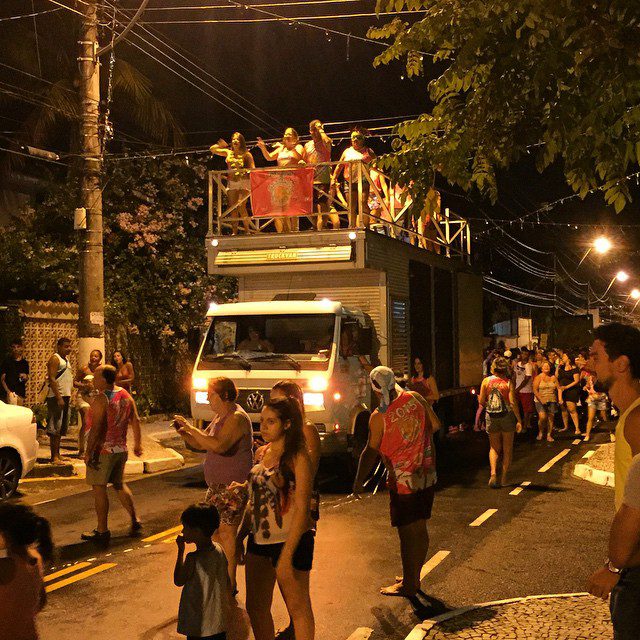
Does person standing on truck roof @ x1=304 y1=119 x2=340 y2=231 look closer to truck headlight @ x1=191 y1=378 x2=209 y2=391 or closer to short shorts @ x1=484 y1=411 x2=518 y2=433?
truck headlight @ x1=191 y1=378 x2=209 y2=391

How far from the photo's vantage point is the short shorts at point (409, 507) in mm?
6340

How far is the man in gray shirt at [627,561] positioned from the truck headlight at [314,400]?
25.0 ft

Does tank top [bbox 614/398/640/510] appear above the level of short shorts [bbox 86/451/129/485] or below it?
above

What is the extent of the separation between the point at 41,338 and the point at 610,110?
12.9 meters

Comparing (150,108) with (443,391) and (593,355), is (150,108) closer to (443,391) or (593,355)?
(443,391)

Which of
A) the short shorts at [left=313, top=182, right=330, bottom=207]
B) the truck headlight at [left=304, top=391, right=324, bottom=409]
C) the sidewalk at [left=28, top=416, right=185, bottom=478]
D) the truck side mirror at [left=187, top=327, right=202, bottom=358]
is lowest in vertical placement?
the sidewalk at [left=28, top=416, right=185, bottom=478]

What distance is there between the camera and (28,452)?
10.7 metres

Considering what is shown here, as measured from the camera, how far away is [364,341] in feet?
38.2

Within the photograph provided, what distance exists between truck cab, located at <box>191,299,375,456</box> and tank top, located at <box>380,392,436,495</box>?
179 inches

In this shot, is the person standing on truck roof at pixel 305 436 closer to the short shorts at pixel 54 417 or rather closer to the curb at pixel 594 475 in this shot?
the curb at pixel 594 475

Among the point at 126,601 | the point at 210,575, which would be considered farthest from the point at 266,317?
the point at 210,575

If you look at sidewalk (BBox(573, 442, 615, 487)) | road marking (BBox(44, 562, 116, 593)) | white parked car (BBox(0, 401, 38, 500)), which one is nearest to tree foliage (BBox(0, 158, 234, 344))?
white parked car (BBox(0, 401, 38, 500))

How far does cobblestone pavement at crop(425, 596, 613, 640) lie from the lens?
17.4ft

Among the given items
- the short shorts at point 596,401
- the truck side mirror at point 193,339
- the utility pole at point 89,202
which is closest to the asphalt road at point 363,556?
the utility pole at point 89,202
